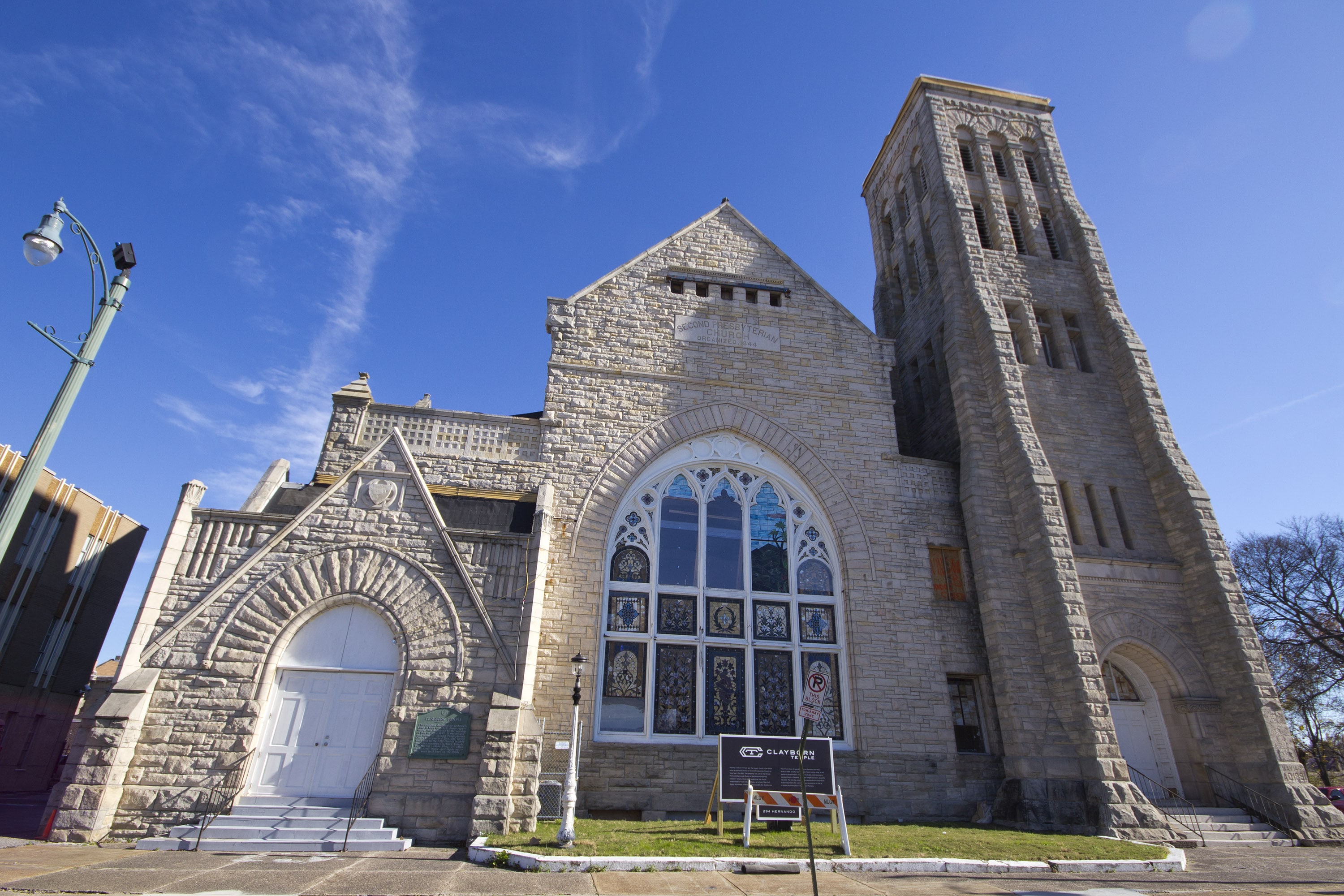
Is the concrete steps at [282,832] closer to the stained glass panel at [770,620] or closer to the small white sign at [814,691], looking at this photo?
the small white sign at [814,691]

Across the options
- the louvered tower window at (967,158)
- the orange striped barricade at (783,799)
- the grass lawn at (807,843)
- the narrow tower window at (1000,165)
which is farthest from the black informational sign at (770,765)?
the narrow tower window at (1000,165)

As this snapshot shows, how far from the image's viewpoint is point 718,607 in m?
14.5

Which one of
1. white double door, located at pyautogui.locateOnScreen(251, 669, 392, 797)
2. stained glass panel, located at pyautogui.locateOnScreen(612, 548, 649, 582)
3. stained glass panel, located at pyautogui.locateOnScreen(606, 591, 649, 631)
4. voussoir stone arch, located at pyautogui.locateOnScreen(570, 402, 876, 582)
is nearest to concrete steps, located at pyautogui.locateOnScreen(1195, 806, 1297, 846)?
voussoir stone arch, located at pyautogui.locateOnScreen(570, 402, 876, 582)

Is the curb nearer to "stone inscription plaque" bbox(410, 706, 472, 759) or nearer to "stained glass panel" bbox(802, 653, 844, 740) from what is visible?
"stone inscription plaque" bbox(410, 706, 472, 759)

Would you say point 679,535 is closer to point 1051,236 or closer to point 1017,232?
point 1017,232

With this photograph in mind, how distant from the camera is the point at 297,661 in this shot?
1150 centimetres

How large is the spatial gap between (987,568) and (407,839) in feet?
41.2

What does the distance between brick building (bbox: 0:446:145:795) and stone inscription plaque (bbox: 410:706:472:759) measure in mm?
19586

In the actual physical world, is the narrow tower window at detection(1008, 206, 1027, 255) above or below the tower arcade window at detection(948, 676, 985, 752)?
above

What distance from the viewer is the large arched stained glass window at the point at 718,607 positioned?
13.6 m

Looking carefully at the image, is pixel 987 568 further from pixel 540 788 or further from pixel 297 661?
pixel 297 661

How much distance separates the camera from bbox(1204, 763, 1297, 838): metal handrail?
1284 centimetres

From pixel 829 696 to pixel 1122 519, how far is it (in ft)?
29.1

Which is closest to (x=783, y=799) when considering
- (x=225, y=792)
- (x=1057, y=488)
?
(x=225, y=792)
